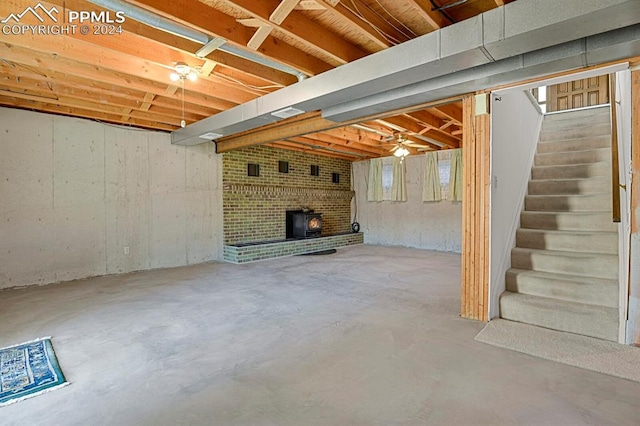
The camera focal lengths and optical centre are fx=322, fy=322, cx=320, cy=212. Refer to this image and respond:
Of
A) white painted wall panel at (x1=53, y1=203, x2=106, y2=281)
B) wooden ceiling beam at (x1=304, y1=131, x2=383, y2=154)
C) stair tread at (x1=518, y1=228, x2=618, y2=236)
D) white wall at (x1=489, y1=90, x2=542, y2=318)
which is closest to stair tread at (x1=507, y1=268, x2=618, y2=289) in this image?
white wall at (x1=489, y1=90, x2=542, y2=318)

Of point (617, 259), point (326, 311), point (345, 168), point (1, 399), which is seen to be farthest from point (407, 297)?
point (345, 168)

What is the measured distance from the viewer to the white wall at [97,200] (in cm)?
461

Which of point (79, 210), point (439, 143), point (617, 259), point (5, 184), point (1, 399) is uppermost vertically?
point (439, 143)

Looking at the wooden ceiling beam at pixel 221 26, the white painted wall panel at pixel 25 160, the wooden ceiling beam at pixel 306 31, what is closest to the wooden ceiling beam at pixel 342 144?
the wooden ceiling beam at pixel 221 26

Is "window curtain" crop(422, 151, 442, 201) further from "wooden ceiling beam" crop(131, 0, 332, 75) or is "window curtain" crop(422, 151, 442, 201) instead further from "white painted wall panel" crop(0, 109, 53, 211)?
"white painted wall panel" crop(0, 109, 53, 211)

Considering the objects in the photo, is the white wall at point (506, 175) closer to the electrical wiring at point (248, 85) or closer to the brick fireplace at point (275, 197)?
the electrical wiring at point (248, 85)

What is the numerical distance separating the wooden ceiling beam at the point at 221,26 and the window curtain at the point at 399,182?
5873 mm

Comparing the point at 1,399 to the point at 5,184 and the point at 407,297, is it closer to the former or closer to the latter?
the point at 407,297

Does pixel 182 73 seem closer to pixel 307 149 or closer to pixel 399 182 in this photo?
pixel 307 149

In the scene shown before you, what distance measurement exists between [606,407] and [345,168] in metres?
8.36

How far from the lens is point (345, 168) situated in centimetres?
973

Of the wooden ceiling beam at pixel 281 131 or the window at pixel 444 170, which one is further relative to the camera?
the window at pixel 444 170

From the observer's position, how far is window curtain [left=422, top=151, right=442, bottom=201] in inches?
317

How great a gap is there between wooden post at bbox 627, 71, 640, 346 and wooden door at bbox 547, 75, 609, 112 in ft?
15.9
